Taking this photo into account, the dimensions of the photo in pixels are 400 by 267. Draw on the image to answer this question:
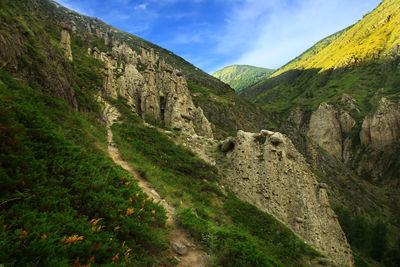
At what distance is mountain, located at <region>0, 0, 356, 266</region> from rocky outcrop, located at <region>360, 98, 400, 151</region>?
73.2 m

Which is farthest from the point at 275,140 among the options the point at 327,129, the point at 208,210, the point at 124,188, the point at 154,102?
the point at 327,129

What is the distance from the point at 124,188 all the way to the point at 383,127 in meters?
88.2

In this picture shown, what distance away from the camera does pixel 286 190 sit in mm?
14305

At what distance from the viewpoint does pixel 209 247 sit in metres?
5.59

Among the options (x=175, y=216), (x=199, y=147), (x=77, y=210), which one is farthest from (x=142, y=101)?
(x=77, y=210)

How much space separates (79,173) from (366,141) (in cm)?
9302

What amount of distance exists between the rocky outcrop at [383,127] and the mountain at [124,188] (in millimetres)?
73216

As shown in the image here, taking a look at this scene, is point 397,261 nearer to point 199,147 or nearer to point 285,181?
point 285,181

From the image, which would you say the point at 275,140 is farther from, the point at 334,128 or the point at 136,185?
the point at 334,128

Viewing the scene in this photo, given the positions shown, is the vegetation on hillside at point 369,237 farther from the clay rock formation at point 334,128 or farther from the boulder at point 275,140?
the clay rock formation at point 334,128

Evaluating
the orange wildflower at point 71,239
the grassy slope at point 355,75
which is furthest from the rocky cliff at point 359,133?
the orange wildflower at point 71,239

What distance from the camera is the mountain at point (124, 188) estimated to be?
3.08 m

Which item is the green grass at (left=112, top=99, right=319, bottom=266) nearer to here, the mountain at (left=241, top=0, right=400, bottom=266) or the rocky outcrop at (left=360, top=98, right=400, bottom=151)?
the mountain at (left=241, top=0, right=400, bottom=266)

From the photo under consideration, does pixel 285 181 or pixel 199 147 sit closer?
pixel 285 181
